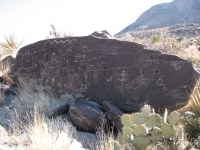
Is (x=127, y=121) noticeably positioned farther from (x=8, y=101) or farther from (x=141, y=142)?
(x=8, y=101)

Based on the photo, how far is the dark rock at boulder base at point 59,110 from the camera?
19.9 ft

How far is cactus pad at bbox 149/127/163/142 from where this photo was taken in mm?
3854

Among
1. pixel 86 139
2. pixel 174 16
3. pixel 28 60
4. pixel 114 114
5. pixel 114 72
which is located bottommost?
pixel 86 139

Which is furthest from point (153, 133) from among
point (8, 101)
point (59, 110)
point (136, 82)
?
point (8, 101)

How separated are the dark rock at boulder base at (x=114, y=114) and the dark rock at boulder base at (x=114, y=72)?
1.46 ft

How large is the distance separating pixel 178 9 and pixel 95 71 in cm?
6728

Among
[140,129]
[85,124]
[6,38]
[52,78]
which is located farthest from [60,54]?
[6,38]

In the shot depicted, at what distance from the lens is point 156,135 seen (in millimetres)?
3857

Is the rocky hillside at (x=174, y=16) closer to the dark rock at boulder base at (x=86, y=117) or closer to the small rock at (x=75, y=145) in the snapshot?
the dark rock at boulder base at (x=86, y=117)

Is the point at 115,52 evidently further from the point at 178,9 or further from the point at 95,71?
the point at 178,9

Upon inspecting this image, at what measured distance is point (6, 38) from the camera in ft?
41.2

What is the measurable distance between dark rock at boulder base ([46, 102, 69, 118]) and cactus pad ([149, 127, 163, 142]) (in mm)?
2849

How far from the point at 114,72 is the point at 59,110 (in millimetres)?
1661

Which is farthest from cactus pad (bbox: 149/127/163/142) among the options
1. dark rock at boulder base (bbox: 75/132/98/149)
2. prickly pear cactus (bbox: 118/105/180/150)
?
dark rock at boulder base (bbox: 75/132/98/149)
